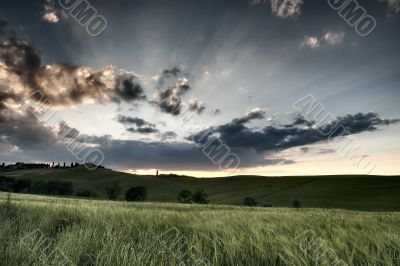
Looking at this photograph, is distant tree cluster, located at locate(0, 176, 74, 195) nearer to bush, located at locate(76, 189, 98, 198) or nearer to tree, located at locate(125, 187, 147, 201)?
bush, located at locate(76, 189, 98, 198)

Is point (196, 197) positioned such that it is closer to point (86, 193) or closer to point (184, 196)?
point (184, 196)

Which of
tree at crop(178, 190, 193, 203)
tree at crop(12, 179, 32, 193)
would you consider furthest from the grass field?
tree at crop(12, 179, 32, 193)

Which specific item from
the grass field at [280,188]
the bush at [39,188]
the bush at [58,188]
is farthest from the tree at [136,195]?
the bush at [39,188]

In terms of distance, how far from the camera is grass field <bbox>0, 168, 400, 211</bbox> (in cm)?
7882

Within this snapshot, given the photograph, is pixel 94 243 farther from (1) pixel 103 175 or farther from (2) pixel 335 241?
(1) pixel 103 175

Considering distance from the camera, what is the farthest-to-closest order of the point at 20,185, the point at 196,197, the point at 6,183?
the point at 6,183 < the point at 20,185 < the point at 196,197

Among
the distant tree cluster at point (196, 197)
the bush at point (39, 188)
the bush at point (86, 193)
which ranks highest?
the bush at point (39, 188)

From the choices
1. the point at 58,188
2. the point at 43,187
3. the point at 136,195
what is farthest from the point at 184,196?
the point at 43,187

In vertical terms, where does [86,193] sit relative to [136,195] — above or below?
above

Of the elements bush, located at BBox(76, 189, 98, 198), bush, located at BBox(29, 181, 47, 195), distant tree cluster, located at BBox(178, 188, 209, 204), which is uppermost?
bush, located at BBox(29, 181, 47, 195)

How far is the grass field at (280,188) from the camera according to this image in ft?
259

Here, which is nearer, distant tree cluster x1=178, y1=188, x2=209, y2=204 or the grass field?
the grass field

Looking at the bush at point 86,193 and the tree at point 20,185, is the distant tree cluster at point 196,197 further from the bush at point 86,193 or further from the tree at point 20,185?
the tree at point 20,185

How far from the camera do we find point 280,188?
10488cm
